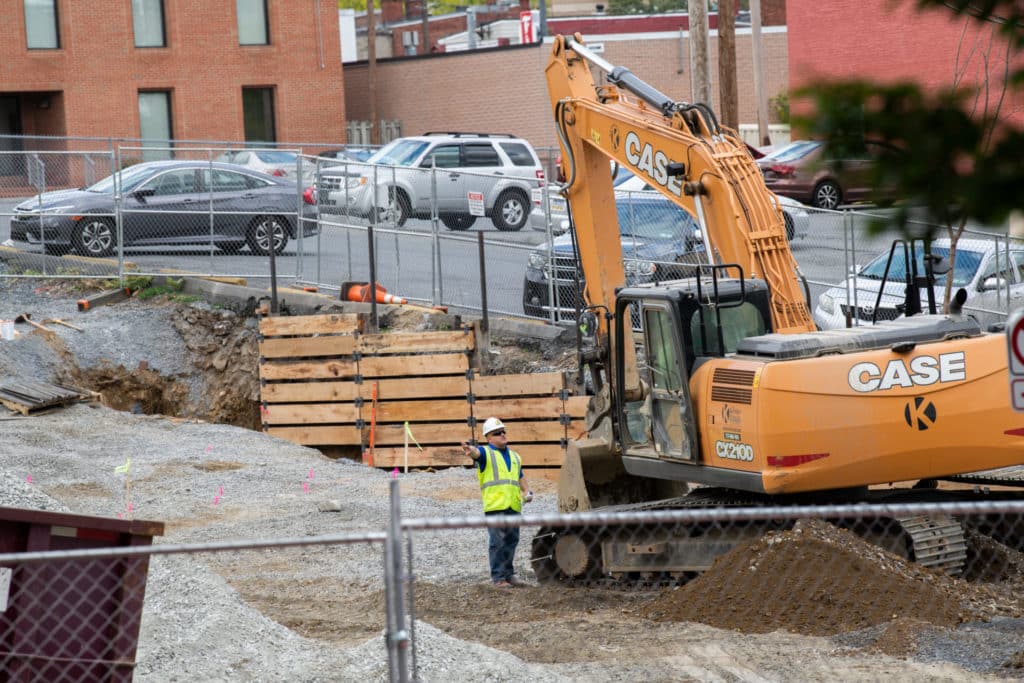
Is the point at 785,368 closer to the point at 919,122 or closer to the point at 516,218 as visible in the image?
the point at 919,122

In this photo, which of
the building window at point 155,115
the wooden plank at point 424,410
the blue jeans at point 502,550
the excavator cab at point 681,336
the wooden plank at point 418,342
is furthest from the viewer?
the building window at point 155,115

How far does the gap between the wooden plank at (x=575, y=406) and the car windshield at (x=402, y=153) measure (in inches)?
469

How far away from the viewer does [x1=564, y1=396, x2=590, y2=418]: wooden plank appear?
54.7 feet

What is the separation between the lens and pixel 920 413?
29.9ft

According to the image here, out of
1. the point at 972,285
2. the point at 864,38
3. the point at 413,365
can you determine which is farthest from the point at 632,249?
the point at 864,38

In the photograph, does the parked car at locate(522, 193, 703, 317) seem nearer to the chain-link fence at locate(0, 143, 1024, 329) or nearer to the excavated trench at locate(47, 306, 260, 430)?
the chain-link fence at locate(0, 143, 1024, 329)

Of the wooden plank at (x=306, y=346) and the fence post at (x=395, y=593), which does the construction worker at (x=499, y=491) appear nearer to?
the fence post at (x=395, y=593)

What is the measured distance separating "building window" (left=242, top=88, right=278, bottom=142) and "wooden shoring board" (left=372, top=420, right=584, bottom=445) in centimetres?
2842

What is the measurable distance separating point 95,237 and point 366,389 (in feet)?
23.2

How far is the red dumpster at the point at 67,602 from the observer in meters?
6.18

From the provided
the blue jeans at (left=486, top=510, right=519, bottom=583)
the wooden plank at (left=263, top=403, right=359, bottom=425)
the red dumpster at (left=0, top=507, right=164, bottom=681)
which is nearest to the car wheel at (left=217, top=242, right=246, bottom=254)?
the wooden plank at (left=263, top=403, right=359, bottom=425)

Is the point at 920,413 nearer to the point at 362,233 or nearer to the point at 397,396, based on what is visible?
the point at 397,396

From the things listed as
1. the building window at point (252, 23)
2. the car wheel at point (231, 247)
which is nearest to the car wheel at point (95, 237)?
the car wheel at point (231, 247)

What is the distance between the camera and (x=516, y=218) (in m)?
23.9
